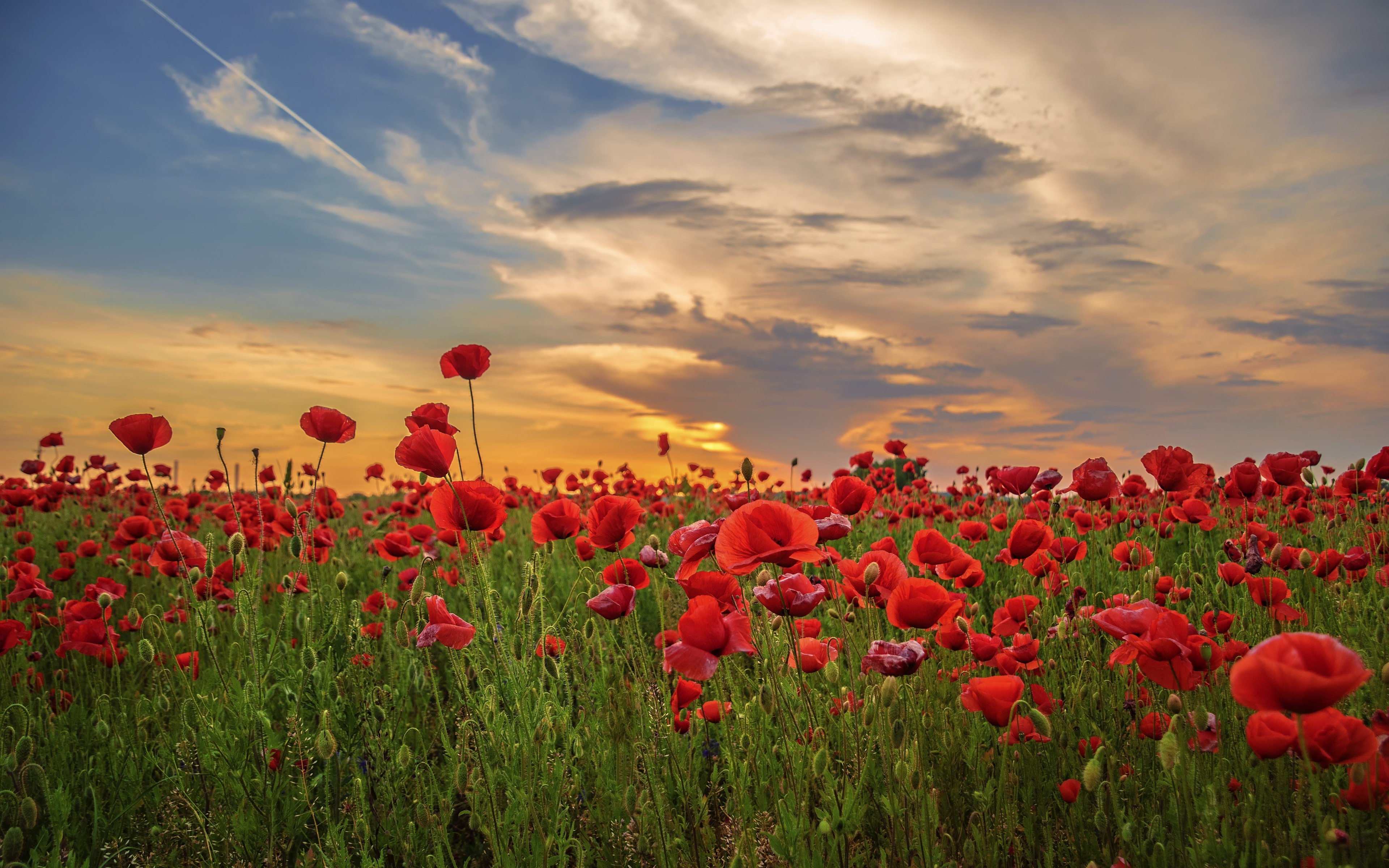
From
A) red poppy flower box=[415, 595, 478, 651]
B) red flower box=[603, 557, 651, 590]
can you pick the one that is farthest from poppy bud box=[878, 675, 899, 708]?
red poppy flower box=[415, 595, 478, 651]

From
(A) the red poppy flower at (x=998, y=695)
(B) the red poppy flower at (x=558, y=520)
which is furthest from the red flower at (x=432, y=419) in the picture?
(A) the red poppy flower at (x=998, y=695)

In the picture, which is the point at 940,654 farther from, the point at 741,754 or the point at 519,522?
the point at 519,522

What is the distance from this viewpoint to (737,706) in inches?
105

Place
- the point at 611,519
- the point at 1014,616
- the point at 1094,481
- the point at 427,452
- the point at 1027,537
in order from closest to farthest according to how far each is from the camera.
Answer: the point at 427,452, the point at 611,519, the point at 1014,616, the point at 1027,537, the point at 1094,481

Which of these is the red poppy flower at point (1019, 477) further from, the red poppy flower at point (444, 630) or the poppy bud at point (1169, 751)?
the red poppy flower at point (444, 630)

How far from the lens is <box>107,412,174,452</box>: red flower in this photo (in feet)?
9.82

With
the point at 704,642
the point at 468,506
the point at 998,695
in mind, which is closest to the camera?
the point at 704,642

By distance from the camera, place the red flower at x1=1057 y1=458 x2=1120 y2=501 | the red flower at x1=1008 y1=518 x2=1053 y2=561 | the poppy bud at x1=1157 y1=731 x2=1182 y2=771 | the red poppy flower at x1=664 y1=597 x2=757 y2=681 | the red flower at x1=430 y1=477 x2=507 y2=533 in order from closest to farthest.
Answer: the poppy bud at x1=1157 y1=731 x2=1182 y2=771 → the red poppy flower at x1=664 y1=597 x2=757 y2=681 → the red flower at x1=430 y1=477 x2=507 y2=533 → the red flower at x1=1008 y1=518 x2=1053 y2=561 → the red flower at x1=1057 y1=458 x2=1120 y2=501

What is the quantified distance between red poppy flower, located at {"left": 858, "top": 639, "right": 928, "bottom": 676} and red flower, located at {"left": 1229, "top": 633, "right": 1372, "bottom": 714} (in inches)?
25.3

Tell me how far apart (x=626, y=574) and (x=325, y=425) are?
147cm

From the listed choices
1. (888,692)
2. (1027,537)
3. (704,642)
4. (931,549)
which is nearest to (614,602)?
(704,642)

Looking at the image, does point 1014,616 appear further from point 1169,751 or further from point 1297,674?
point 1297,674

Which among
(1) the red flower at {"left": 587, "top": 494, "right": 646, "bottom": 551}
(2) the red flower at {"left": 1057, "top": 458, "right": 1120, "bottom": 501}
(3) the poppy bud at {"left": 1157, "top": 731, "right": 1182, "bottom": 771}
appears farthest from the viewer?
(2) the red flower at {"left": 1057, "top": 458, "right": 1120, "bottom": 501}

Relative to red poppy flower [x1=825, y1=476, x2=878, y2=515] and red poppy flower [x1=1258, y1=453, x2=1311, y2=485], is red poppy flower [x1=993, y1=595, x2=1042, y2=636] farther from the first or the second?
red poppy flower [x1=1258, y1=453, x2=1311, y2=485]
